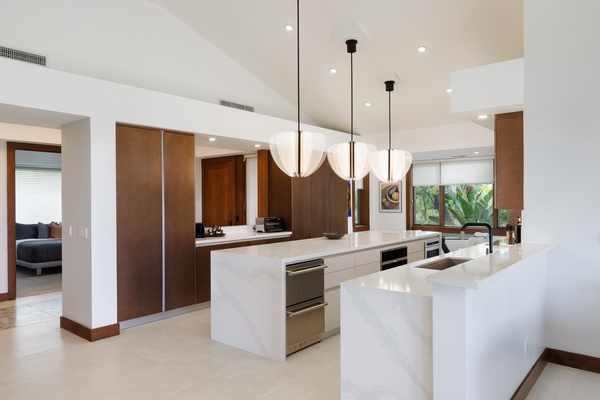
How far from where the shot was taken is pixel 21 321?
14.9 ft

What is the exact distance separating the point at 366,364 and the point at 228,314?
176cm

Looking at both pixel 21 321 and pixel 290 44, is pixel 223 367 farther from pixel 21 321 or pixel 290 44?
pixel 290 44

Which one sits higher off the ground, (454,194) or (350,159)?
(350,159)

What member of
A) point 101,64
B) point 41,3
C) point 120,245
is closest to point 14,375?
point 120,245

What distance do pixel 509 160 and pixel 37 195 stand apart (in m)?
9.41

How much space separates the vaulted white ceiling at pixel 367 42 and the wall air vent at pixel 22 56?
64.8 inches

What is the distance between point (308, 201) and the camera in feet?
21.4

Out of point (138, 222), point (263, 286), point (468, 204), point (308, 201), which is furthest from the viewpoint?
point (468, 204)

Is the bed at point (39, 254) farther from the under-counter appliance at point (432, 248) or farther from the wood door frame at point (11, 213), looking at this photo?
the under-counter appliance at point (432, 248)

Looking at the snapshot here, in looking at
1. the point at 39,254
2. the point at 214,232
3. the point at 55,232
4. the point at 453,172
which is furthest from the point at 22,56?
the point at 453,172

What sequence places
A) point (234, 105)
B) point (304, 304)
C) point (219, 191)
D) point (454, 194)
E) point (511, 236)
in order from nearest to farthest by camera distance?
1. point (304, 304)
2. point (511, 236)
3. point (234, 105)
4. point (219, 191)
5. point (454, 194)

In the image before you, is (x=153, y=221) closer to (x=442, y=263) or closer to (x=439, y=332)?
(x=442, y=263)

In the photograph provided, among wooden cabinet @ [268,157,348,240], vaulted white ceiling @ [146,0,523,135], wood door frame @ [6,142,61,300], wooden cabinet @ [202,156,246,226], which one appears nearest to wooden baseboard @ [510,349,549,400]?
vaulted white ceiling @ [146,0,523,135]

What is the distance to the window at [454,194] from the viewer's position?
8.13m
